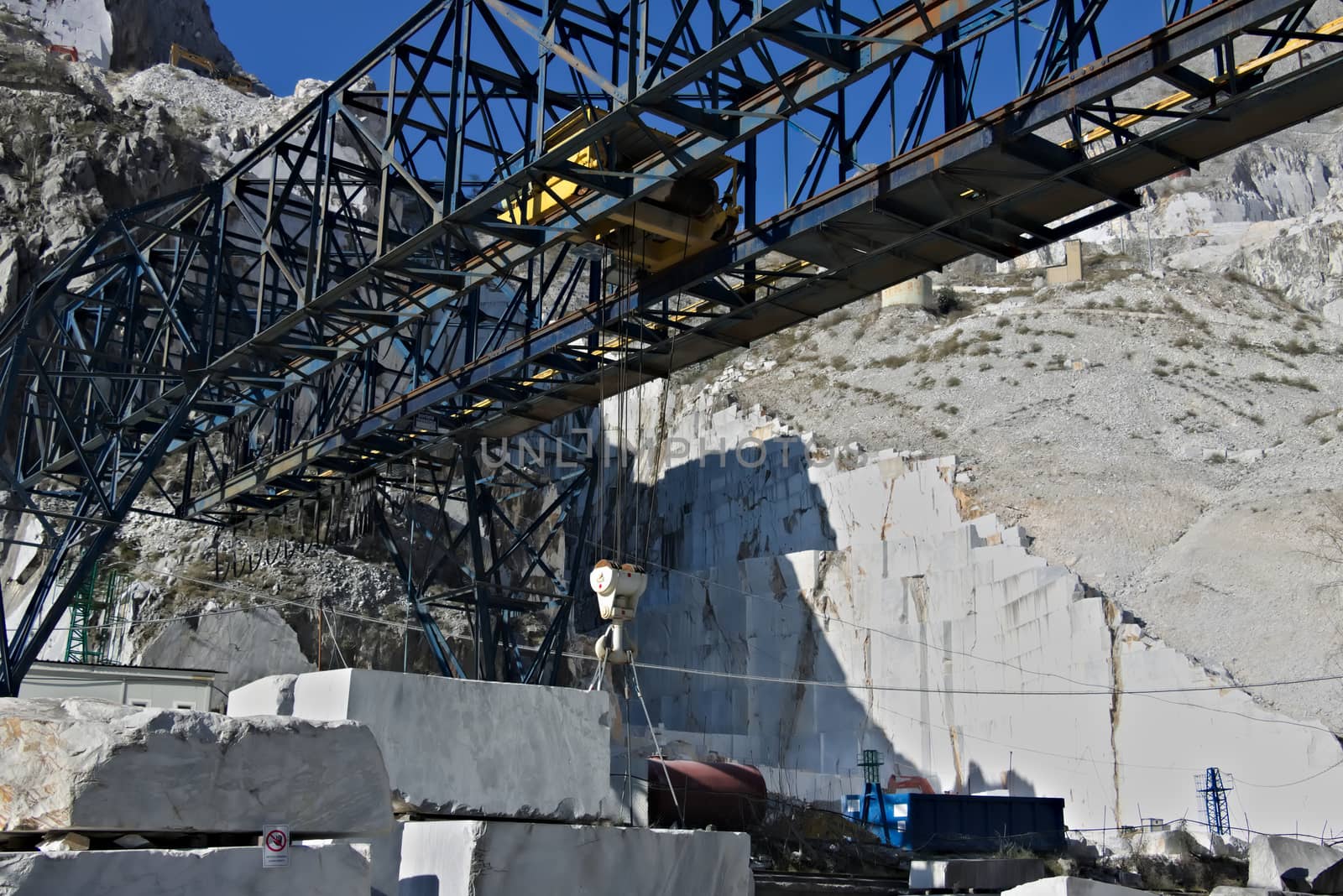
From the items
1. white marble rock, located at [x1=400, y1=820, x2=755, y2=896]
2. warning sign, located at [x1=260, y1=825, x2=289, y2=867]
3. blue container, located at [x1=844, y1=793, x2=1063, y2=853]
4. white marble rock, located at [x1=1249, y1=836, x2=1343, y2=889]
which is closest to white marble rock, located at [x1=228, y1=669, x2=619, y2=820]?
white marble rock, located at [x1=400, y1=820, x2=755, y2=896]

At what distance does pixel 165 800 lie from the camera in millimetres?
5383

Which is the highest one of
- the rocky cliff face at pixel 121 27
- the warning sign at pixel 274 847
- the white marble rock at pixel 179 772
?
the rocky cliff face at pixel 121 27

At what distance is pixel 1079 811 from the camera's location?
32.2 m

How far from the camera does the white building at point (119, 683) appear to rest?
2378 cm

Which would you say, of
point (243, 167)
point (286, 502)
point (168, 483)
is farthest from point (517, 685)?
point (168, 483)

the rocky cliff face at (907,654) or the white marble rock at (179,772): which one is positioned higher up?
the rocky cliff face at (907,654)

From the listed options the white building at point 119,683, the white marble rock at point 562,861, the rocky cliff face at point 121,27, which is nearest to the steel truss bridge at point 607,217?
the white building at point 119,683

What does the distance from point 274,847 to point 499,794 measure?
112 inches

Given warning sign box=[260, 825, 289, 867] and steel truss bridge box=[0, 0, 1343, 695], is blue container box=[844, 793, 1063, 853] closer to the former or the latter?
steel truss bridge box=[0, 0, 1343, 695]

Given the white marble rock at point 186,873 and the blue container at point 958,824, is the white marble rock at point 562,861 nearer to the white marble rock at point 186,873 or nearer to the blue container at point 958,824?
the white marble rock at point 186,873

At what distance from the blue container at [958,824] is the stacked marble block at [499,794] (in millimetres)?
17043

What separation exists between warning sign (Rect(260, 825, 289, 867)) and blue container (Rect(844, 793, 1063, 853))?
20620 mm

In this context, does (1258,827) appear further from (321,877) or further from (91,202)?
(91,202)

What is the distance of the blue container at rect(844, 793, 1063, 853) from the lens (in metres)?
24.9
